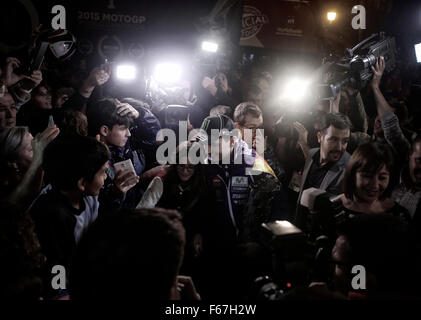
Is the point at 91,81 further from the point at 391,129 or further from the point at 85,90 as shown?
the point at 391,129

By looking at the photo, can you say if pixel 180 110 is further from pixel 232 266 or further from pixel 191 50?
pixel 191 50

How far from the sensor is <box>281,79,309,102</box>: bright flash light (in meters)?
3.40

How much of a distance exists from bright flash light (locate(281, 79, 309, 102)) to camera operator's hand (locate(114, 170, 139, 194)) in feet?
6.72

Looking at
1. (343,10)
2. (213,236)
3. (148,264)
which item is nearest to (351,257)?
(148,264)

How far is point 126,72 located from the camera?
4.09 meters

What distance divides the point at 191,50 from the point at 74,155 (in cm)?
505

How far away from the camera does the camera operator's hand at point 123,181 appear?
7.29 ft

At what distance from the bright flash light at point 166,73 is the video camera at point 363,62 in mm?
2106

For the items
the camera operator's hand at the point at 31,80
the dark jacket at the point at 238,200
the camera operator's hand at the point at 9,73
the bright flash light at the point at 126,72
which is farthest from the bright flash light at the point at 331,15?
the camera operator's hand at the point at 9,73

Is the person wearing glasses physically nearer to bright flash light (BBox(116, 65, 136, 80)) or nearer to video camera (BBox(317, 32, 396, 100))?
video camera (BBox(317, 32, 396, 100))

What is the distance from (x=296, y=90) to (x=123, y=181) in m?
2.21

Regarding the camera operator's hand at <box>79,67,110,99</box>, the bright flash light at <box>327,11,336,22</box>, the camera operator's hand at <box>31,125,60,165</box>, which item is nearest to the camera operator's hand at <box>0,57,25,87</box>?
the camera operator's hand at <box>79,67,110,99</box>

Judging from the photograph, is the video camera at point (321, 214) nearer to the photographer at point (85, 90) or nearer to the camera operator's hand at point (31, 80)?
the photographer at point (85, 90)

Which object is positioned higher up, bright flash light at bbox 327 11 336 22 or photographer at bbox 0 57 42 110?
bright flash light at bbox 327 11 336 22
